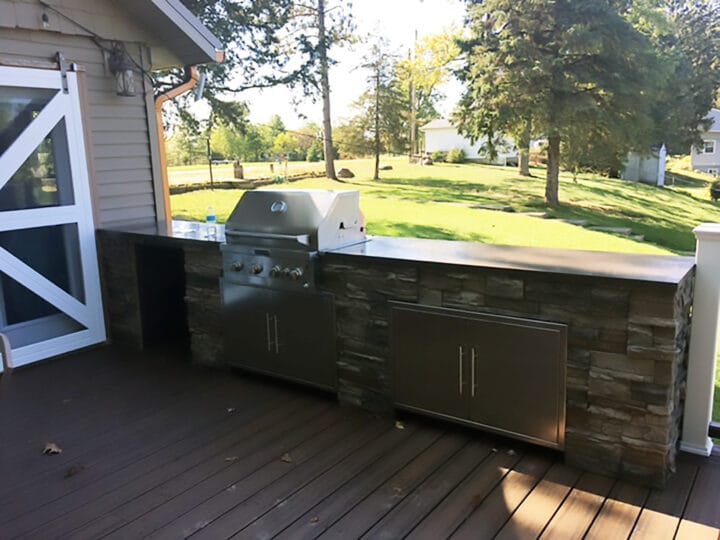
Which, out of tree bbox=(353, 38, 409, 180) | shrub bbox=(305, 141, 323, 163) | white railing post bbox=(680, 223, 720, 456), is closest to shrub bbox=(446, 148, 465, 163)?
tree bbox=(353, 38, 409, 180)

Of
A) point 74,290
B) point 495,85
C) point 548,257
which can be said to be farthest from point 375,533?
point 495,85

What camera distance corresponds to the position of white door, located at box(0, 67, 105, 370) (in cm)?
375

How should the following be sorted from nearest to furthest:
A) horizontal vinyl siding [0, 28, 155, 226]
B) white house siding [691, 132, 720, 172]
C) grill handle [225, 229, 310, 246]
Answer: grill handle [225, 229, 310, 246] → horizontal vinyl siding [0, 28, 155, 226] → white house siding [691, 132, 720, 172]

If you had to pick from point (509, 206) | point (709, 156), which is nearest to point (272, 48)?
point (509, 206)

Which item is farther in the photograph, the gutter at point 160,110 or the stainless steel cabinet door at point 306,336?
the gutter at point 160,110

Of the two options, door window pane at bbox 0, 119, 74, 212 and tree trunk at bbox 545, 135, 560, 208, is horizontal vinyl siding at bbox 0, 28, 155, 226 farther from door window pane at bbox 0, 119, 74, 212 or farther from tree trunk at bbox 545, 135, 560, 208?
tree trunk at bbox 545, 135, 560, 208

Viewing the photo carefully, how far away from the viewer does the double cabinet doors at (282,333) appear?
3188 millimetres

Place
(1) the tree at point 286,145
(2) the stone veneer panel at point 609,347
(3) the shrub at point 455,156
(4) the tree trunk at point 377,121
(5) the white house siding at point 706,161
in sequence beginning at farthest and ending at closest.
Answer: (5) the white house siding at point 706,161
(3) the shrub at point 455,156
(4) the tree trunk at point 377,121
(1) the tree at point 286,145
(2) the stone veneer panel at point 609,347

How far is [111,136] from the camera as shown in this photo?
4.34 meters

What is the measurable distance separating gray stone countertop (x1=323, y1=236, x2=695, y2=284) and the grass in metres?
1.55

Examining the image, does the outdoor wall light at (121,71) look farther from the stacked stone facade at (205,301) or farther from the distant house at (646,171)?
the distant house at (646,171)

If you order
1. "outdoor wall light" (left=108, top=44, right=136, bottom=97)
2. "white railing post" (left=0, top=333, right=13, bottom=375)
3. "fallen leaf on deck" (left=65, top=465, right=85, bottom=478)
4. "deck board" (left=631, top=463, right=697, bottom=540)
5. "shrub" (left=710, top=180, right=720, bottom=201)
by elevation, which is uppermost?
"outdoor wall light" (left=108, top=44, right=136, bottom=97)

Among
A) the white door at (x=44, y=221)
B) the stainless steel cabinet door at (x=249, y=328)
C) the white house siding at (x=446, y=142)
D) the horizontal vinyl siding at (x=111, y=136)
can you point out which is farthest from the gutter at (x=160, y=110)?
the white house siding at (x=446, y=142)

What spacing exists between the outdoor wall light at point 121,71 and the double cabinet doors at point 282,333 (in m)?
1.82
